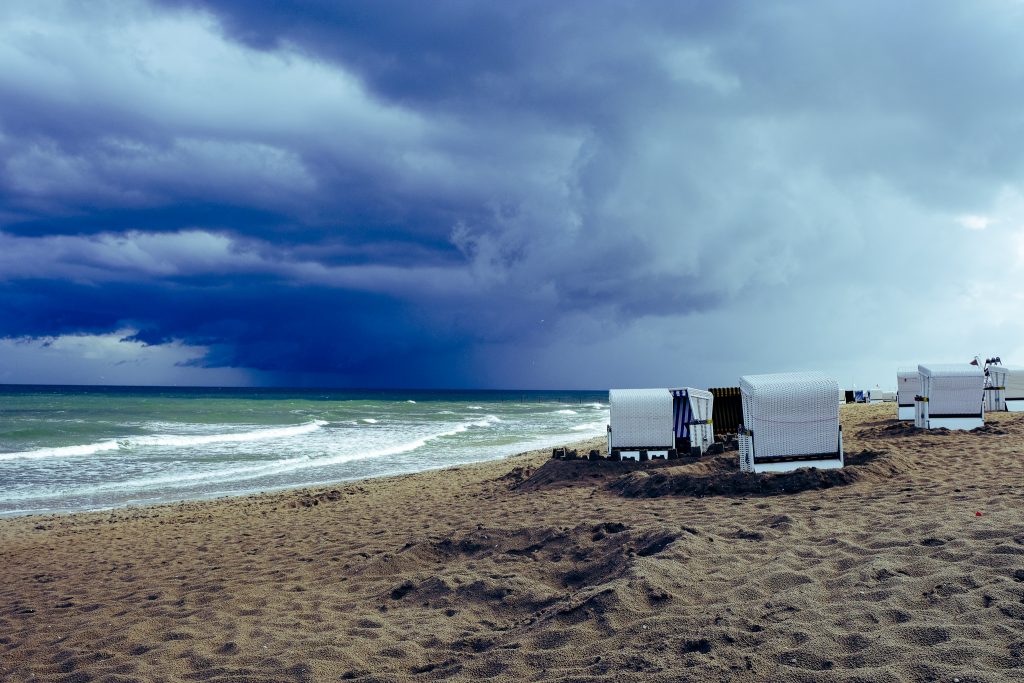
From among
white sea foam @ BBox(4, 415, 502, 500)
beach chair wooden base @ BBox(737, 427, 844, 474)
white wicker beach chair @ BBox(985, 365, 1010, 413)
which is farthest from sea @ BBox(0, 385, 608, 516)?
white wicker beach chair @ BBox(985, 365, 1010, 413)

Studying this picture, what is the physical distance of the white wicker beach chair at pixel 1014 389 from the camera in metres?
22.1

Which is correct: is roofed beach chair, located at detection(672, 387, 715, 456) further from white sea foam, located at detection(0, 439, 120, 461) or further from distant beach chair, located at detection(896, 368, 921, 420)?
white sea foam, located at detection(0, 439, 120, 461)

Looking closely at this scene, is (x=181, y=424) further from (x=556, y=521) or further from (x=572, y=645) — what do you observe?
(x=572, y=645)

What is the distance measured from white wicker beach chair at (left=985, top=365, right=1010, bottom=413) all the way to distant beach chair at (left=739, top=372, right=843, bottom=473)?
50.1 feet

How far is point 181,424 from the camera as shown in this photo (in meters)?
40.8

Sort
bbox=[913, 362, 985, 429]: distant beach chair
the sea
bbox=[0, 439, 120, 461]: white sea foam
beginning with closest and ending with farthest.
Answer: bbox=[913, 362, 985, 429]: distant beach chair < the sea < bbox=[0, 439, 120, 461]: white sea foam

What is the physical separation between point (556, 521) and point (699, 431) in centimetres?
703

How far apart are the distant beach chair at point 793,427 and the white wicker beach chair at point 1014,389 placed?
15.7 m

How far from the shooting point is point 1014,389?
73.8ft

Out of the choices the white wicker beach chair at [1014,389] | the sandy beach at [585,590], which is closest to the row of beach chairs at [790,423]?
the sandy beach at [585,590]

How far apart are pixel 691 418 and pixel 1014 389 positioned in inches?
576

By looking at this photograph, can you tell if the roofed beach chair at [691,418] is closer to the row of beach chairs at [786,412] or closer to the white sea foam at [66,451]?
the row of beach chairs at [786,412]

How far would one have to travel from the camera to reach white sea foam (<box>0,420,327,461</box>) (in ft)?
79.2

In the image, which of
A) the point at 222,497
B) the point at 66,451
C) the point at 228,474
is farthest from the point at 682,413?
the point at 66,451
